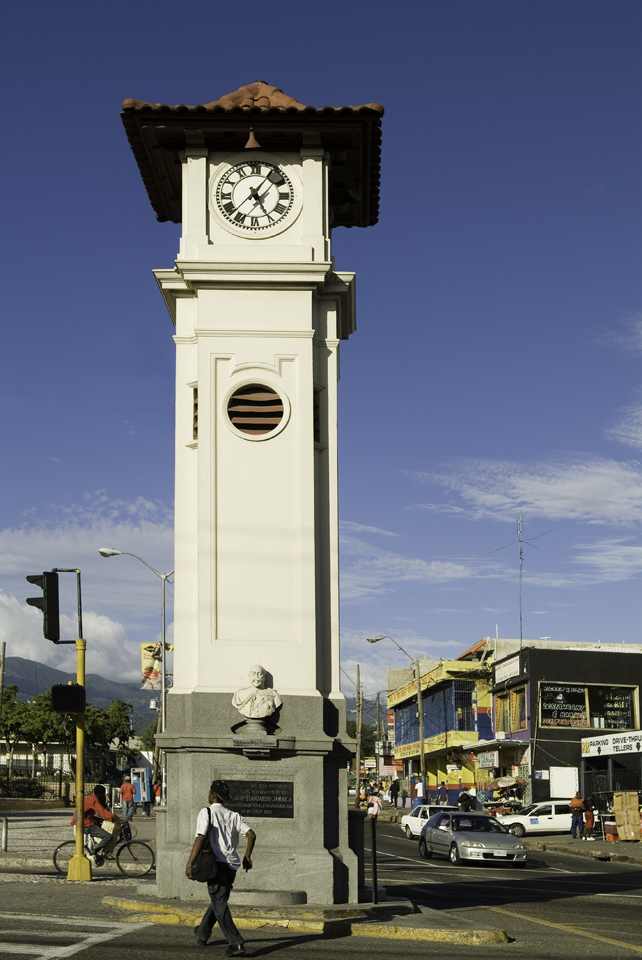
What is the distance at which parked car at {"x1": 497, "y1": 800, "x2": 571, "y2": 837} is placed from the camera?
173 feet

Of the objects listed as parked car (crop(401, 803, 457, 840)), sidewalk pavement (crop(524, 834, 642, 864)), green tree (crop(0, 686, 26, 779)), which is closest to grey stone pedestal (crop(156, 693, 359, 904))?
sidewalk pavement (crop(524, 834, 642, 864))

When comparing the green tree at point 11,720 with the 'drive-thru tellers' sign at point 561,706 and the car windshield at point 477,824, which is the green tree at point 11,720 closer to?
the 'drive-thru tellers' sign at point 561,706

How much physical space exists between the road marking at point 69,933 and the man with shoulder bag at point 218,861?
1.24 meters

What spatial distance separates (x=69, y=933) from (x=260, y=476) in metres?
7.66

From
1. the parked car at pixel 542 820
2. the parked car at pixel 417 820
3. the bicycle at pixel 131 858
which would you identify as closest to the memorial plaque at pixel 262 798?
the bicycle at pixel 131 858

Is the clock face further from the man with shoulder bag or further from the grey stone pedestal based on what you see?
the man with shoulder bag

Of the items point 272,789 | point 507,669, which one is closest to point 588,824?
point 507,669

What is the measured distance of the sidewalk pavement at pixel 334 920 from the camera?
15.5 metres

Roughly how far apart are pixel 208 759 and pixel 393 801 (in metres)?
78.0

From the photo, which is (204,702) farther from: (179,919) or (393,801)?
(393,801)

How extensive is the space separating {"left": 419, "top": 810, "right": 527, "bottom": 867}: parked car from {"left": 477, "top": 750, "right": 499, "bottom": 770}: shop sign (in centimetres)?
3471

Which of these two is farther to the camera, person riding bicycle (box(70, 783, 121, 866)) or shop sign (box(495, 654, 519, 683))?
shop sign (box(495, 654, 519, 683))

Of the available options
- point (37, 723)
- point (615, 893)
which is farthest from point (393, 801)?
point (615, 893)

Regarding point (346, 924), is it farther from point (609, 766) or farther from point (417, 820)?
point (609, 766)
